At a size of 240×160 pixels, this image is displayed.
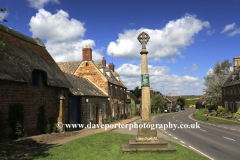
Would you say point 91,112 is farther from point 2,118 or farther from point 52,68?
point 2,118

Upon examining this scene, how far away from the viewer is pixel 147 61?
997 centimetres

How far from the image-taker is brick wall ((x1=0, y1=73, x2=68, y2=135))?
409 inches

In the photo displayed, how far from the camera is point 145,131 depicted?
9.07 metres

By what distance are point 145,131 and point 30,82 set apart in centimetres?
782

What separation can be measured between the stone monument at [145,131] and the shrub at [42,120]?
6.90m

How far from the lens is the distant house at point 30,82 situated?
10469 mm

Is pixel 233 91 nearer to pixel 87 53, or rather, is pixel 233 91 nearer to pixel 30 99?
pixel 87 53

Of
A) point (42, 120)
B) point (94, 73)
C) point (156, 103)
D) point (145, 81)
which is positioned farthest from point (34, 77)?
point (156, 103)

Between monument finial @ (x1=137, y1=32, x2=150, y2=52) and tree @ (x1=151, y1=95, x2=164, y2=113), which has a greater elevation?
monument finial @ (x1=137, y1=32, x2=150, y2=52)

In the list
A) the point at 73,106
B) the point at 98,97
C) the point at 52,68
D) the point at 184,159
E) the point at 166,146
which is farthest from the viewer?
the point at 98,97

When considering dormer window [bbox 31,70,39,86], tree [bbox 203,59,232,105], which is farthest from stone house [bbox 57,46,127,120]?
tree [bbox 203,59,232,105]

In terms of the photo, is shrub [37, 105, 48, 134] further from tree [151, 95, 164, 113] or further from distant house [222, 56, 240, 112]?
tree [151, 95, 164, 113]

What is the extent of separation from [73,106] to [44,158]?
10.9m

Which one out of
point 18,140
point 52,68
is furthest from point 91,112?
point 18,140
